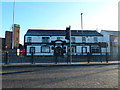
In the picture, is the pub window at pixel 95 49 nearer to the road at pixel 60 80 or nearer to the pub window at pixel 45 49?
the pub window at pixel 45 49

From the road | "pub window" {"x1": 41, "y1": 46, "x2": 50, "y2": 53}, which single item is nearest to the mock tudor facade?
"pub window" {"x1": 41, "y1": 46, "x2": 50, "y2": 53}

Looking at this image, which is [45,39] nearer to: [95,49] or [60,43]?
[60,43]

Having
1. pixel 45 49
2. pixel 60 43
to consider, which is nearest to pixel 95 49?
pixel 60 43

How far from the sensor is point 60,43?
113 feet

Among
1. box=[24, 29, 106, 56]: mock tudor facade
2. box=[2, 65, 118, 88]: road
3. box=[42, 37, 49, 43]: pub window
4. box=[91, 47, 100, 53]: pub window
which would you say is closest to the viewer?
box=[2, 65, 118, 88]: road

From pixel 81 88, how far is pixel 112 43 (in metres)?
35.8

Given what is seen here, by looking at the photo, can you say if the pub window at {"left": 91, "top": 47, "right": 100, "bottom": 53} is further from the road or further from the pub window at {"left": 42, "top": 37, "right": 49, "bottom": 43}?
the road

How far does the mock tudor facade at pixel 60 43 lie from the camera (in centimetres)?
3436

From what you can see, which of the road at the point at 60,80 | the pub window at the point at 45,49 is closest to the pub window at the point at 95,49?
the pub window at the point at 45,49

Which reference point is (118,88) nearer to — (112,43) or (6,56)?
(6,56)

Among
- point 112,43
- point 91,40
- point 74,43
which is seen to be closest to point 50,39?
point 74,43

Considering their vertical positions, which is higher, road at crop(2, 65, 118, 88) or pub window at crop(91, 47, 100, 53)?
pub window at crop(91, 47, 100, 53)

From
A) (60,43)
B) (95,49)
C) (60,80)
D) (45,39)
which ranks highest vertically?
(45,39)

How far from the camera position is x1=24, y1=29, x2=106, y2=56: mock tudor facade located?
113ft
